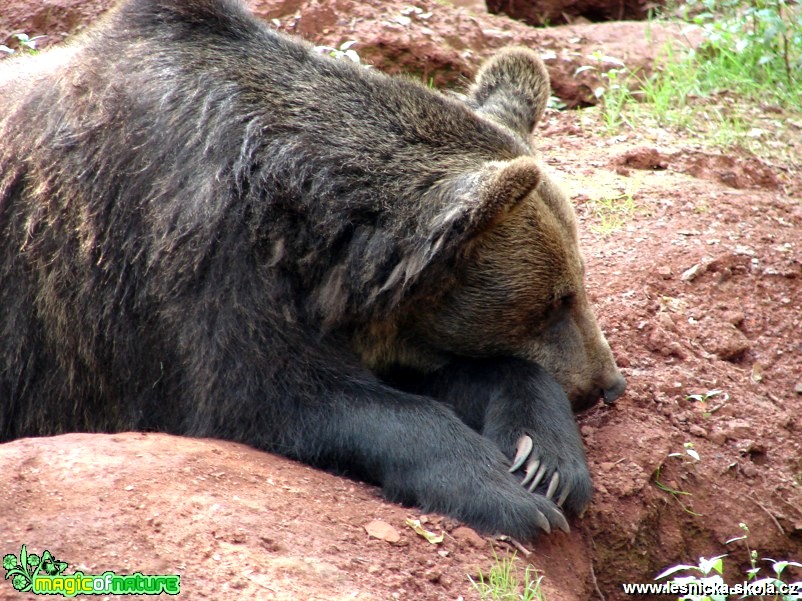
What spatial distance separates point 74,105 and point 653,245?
3.29 metres

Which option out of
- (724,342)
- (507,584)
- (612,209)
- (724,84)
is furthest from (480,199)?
(724,84)

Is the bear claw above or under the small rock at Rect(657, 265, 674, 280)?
above

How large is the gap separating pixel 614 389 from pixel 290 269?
1.64m

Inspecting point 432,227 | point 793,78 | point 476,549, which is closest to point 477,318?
point 432,227

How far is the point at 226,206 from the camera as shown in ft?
12.8

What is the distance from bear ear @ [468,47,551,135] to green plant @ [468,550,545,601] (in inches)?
87.6

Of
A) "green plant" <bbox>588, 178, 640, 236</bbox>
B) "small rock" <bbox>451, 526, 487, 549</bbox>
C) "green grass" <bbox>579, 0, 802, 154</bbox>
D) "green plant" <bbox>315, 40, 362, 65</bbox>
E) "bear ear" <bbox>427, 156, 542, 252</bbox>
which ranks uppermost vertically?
"bear ear" <bbox>427, 156, 542, 252</bbox>

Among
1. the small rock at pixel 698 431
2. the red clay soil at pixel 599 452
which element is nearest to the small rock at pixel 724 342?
the red clay soil at pixel 599 452

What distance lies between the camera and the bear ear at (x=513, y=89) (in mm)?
4949

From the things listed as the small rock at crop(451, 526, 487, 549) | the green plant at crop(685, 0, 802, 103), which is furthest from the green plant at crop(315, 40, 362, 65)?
the small rock at crop(451, 526, 487, 549)

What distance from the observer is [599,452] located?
452 cm

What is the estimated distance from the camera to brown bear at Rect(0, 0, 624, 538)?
153 inches

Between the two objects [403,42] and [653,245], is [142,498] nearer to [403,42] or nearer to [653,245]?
[653,245]

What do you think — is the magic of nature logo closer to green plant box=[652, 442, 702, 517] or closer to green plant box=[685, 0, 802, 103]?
green plant box=[652, 442, 702, 517]
